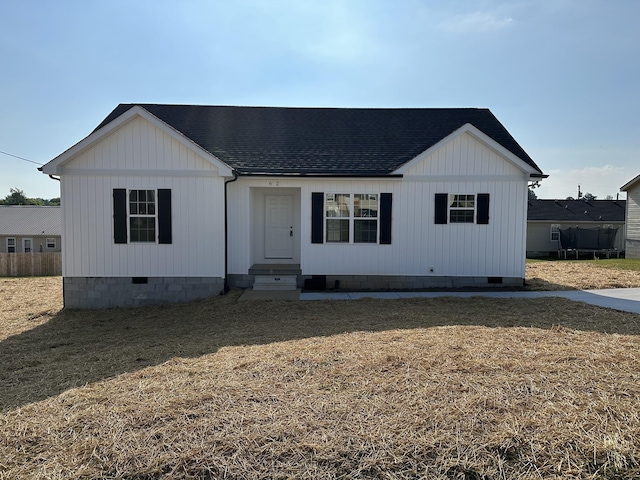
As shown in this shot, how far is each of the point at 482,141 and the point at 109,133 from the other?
9624mm

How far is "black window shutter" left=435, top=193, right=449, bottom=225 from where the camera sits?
1077 cm

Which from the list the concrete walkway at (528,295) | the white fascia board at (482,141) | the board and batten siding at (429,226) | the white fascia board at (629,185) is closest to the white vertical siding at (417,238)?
the board and batten siding at (429,226)

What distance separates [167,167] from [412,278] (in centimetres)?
715

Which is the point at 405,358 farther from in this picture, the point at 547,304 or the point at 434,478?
the point at 547,304

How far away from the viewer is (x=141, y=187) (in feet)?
32.9

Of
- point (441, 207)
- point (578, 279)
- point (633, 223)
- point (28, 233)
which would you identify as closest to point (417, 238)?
point (441, 207)

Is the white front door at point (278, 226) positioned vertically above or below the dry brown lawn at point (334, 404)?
above

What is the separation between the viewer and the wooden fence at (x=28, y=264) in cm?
2194

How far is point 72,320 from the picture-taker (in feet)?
29.7

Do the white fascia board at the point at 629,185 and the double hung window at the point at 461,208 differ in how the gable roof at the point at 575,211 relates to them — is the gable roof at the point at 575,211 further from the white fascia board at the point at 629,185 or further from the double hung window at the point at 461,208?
the double hung window at the point at 461,208

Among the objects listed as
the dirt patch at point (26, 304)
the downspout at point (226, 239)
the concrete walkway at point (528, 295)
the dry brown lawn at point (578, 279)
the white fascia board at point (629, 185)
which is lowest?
the dirt patch at point (26, 304)

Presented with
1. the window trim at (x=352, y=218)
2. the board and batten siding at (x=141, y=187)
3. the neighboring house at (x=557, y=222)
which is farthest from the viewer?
the neighboring house at (x=557, y=222)

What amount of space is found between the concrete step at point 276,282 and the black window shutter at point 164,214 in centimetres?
258

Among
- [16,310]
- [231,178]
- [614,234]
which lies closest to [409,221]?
[231,178]
